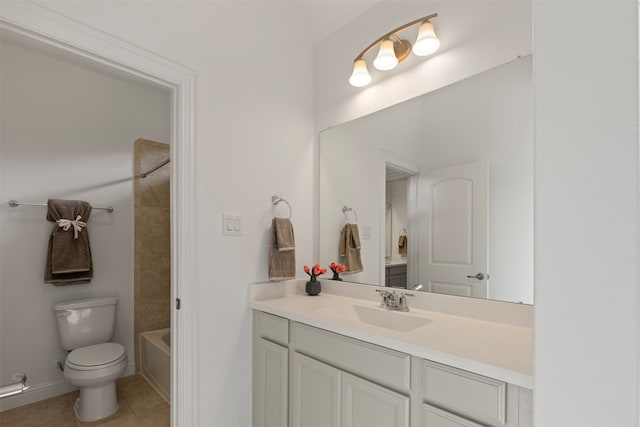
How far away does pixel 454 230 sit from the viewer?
1629 mm

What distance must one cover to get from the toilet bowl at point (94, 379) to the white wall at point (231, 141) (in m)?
0.92

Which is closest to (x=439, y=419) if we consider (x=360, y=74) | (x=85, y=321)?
(x=360, y=74)

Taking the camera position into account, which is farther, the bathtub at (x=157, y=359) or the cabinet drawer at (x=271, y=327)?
the bathtub at (x=157, y=359)

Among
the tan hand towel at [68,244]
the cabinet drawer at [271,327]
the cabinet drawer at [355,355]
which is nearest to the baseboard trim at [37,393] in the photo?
the tan hand towel at [68,244]

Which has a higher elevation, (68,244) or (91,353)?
(68,244)

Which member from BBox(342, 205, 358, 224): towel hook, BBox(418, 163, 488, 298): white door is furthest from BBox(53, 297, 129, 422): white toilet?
BBox(418, 163, 488, 298): white door

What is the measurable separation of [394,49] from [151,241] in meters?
2.51

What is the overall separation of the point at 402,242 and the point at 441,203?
308 millimetres

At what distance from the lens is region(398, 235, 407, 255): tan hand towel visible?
1832mm

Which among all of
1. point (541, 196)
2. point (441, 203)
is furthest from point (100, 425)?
point (541, 196)

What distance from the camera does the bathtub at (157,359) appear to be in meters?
2.43

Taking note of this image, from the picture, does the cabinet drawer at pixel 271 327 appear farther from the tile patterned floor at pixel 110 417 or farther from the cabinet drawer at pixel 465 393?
the tile patterned floor at pixel 110 417

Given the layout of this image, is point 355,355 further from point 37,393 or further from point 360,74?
point 37,393

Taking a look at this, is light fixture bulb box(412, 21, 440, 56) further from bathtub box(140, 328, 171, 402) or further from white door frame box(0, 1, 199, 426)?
bathtub box(140, 328, 171, 402)
